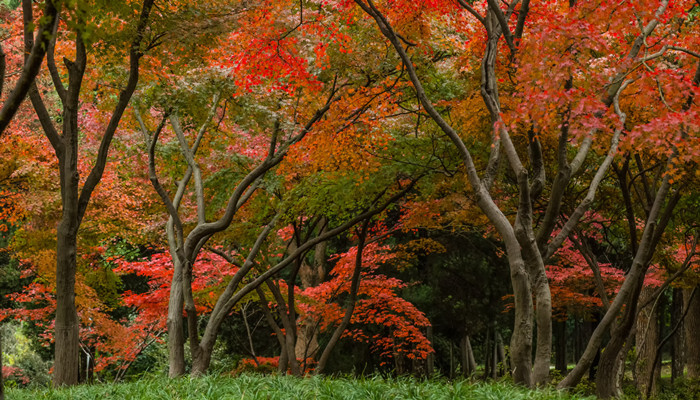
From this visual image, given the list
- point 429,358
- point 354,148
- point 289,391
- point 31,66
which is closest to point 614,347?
point 354,148

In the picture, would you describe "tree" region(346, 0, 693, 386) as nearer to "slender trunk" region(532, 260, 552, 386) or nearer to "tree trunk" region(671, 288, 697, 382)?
"slender trunk" region(532, 260, 552, 386)

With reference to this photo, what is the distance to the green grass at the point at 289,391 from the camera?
5215 millimetres

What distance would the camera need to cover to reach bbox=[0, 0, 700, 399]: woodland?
6062 mm

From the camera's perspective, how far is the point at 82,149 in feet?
44.4

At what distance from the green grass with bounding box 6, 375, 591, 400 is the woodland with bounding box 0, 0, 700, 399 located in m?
0.22

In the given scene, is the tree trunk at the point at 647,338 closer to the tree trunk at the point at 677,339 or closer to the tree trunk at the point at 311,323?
the tree trunk at the point at 677,339

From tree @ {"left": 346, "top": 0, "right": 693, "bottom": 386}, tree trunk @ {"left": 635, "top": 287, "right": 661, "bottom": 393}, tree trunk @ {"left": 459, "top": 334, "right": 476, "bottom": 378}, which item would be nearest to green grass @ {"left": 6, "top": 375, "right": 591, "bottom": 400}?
tree @ {"left": 346, "top": 0, "right": 693, "bottom": 386}

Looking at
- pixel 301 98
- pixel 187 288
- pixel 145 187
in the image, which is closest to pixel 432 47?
pixel 301 98

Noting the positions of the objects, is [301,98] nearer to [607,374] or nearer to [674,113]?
[674,113]

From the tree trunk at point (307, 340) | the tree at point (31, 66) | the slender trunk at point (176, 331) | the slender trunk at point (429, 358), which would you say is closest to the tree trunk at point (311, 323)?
the tree trunk at point (307, 340)

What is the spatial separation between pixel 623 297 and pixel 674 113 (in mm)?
2459

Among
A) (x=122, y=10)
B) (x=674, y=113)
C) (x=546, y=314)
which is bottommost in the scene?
(x=546, y=314)

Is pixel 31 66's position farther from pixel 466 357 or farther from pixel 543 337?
pixel 466 357

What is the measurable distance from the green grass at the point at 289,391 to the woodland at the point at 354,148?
22cm
